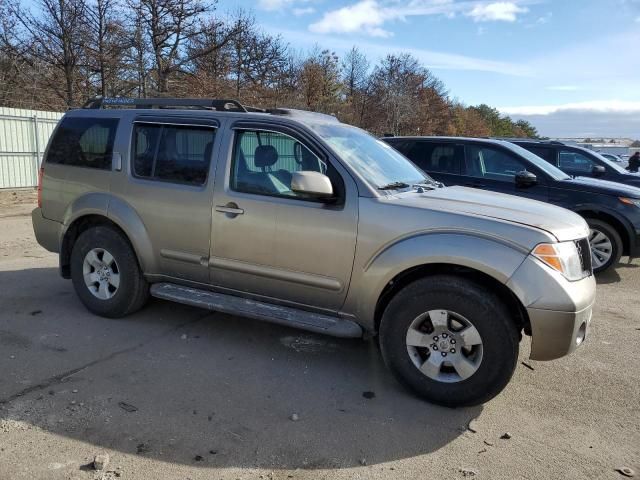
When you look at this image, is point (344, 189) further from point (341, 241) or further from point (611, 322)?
point (611, 322)

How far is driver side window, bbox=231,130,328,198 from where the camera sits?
154 inches

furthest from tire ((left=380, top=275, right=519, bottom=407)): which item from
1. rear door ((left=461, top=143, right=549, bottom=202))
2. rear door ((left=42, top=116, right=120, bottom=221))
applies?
rear door ((left=461, top=143, right=549, bottom=202))

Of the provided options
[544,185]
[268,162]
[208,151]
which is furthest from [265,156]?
[544,185]

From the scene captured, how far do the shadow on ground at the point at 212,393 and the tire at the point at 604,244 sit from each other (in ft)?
14.8

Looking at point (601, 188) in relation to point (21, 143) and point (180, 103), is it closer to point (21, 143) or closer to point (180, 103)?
point (180, 103)

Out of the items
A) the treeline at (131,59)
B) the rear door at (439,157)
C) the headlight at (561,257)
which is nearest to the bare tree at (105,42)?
the treeline at (131,59)

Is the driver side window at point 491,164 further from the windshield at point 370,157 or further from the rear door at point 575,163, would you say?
the windshield at point 370,157

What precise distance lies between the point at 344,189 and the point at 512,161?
4.80 metres

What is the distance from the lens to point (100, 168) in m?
4.75

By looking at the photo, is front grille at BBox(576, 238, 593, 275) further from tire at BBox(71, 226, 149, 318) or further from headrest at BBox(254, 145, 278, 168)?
tire at BBox(71, 226, 149, 318)

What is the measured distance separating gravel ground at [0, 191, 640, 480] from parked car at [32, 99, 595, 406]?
13.4 inches

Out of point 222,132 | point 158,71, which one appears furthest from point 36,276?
point 158,71

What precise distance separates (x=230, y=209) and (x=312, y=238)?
77 centimetres

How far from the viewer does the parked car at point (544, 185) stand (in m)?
7.10
